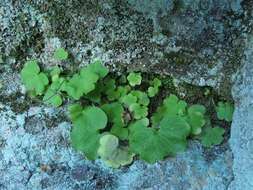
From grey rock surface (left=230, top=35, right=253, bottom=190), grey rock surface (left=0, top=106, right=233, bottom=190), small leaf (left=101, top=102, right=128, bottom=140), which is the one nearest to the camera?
grey rock surface (left=230, top=35, right=253, bottom=190)

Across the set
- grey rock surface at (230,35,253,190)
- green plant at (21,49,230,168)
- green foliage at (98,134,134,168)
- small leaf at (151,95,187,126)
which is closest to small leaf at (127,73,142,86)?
green plant at (21,49,230,168)

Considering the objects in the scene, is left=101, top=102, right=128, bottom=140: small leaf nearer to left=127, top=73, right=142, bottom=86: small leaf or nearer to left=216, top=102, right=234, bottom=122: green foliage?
left=127, top=73, right=142, bottom=86: small leaf

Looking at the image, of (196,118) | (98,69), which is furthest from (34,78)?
(196,118)

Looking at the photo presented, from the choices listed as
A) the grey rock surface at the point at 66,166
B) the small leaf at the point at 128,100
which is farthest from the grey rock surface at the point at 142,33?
the grey rock surface at the point at 66,166

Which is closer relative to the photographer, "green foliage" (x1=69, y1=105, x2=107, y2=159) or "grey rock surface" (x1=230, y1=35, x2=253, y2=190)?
"grey rock surface" (x1=230, y1=35, x2=253, y2=190)

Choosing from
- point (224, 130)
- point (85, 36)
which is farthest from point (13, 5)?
point (224, 130)

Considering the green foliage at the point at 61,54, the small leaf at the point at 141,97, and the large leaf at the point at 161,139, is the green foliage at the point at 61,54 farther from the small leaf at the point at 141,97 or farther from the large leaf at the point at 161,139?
the large leaf at the point at 161,139
